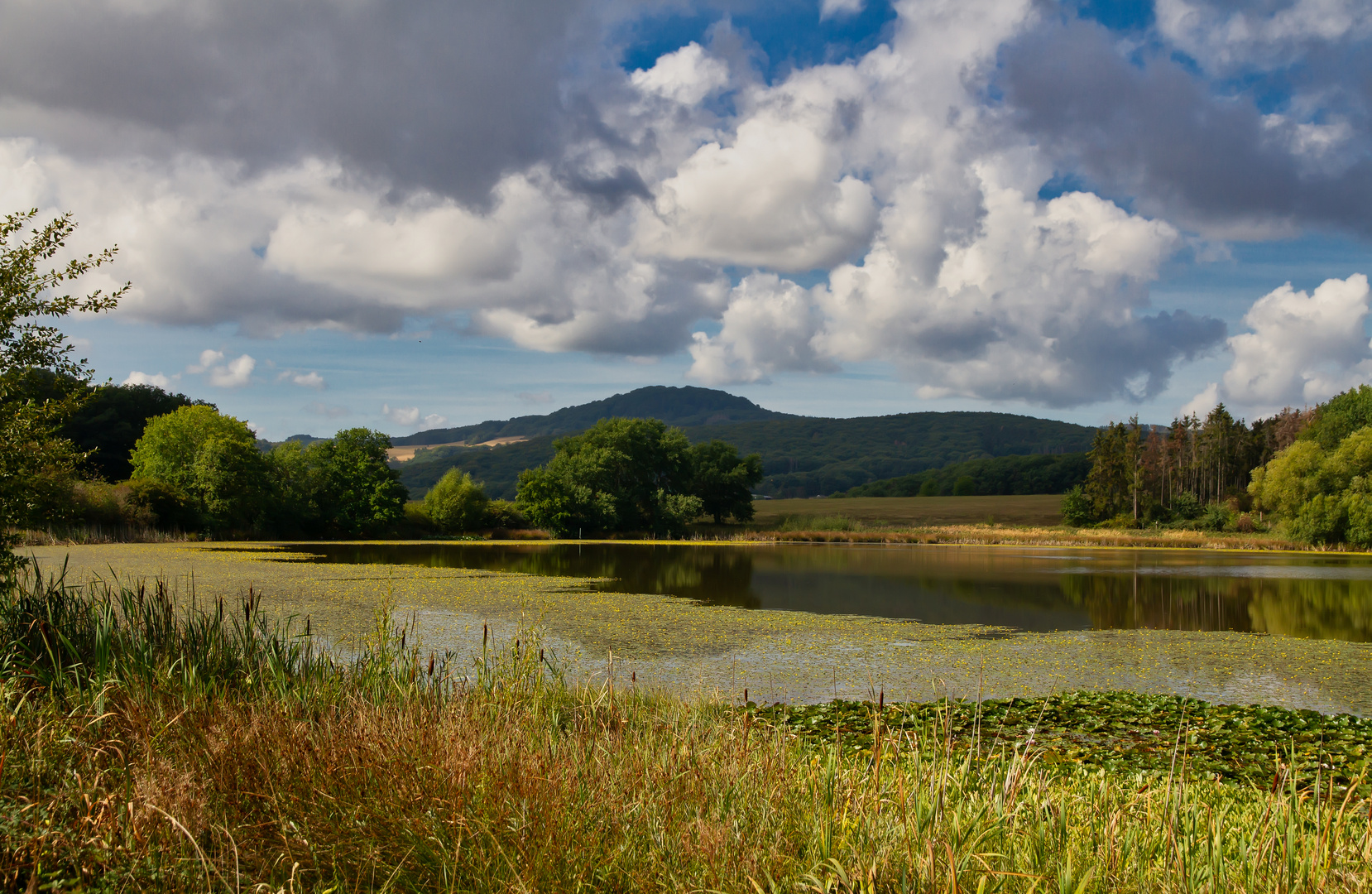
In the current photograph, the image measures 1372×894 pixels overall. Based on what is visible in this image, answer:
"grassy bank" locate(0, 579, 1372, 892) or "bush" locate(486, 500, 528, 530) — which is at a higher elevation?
"grassy bank" locate(0, 579, 1372, 892)

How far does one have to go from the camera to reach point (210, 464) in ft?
135

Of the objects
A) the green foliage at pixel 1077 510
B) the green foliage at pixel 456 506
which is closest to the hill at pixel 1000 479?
the green foliage at pixel 1077 510

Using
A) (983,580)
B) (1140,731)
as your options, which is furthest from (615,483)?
(1140,731)

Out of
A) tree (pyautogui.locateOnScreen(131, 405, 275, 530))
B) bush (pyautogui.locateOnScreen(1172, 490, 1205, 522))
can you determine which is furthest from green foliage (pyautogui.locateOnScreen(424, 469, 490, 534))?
bush (pyautogui.locateOnScreen(1172, 490, 1205, 522))

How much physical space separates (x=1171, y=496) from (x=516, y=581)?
68.1 m

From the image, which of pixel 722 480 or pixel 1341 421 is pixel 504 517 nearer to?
pixel 722 480

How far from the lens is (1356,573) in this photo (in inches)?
1189

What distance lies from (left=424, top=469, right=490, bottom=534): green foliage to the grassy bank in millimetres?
48359

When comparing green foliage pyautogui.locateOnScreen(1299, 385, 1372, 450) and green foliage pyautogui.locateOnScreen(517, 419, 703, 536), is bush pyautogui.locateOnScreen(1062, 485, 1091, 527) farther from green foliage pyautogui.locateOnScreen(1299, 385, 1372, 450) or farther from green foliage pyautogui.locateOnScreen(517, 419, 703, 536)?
green foliage pyautogui.locateOnScreen(517, 419, 703, 536)

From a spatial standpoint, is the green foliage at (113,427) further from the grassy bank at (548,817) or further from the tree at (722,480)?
the grassy bank at (548,817)

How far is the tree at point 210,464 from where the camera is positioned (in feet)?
135

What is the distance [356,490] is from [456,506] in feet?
19.8

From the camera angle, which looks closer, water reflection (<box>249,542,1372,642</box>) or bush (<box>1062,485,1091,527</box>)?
water reflection (<box>249,542,1372,642</box>)

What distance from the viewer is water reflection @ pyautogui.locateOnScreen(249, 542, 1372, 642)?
18719mm
